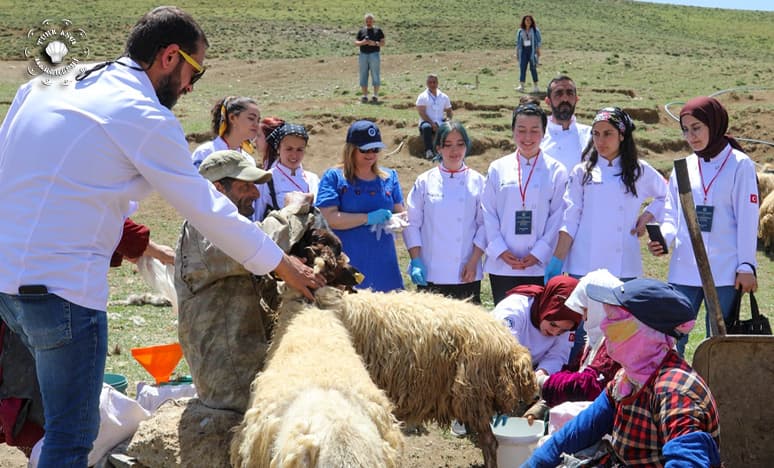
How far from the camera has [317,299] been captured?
11.4ft

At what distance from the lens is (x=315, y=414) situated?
246 centimetres

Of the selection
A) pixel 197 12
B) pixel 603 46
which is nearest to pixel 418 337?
pixel 603 46

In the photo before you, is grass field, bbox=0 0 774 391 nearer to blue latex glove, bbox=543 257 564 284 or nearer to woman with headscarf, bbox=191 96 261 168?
woman with headscarf, bbox=191 96 261 168

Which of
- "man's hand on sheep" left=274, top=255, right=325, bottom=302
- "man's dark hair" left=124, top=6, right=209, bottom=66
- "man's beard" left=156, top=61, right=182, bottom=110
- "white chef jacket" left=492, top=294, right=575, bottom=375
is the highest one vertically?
"man's dark hair" left=124, top=6, right=209, bottom=66

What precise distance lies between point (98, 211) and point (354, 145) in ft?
8.96

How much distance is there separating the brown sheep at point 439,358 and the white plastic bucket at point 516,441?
3.6 inches

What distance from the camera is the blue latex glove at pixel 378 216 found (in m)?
5.43

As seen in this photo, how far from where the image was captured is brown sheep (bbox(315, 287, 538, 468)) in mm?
3672

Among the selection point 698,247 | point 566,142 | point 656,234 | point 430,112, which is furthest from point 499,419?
point 430,112

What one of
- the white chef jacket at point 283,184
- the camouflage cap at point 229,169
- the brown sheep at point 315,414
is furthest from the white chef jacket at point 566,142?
the brown sheep at point 315,414

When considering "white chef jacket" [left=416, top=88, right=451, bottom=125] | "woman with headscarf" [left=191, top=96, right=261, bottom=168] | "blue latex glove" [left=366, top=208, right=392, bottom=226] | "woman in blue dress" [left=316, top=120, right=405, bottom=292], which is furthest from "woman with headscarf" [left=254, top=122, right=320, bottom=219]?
"white chef jacket" [left=416, top=88, right=451, bottom=125]

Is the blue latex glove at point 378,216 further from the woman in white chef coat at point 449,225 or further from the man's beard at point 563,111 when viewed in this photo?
Result: the man's beard at point 563,111

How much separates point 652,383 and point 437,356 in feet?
3.95

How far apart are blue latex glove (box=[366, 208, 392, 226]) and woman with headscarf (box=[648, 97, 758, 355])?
1.92 m
